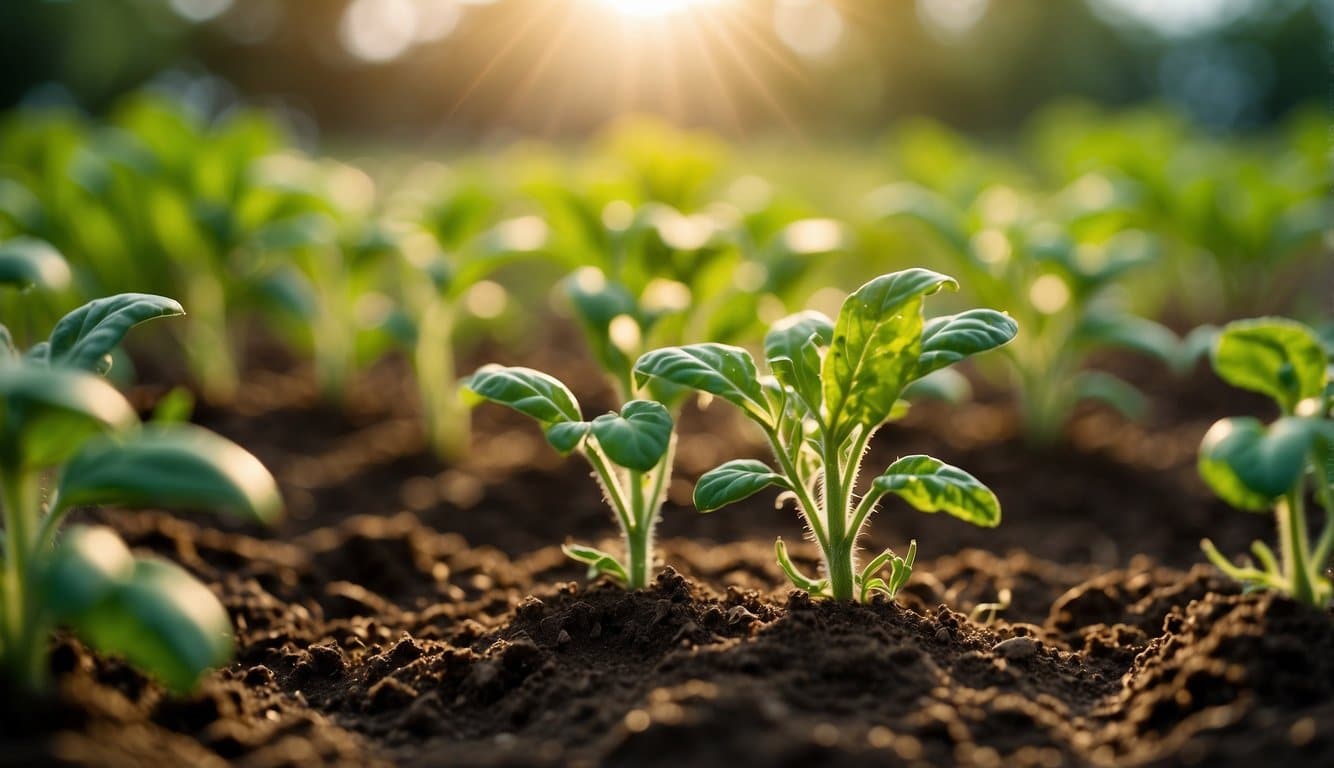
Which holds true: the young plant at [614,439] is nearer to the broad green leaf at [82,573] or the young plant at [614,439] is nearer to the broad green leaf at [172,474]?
the broad green leaf at [172,474]

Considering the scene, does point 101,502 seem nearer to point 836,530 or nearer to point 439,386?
point 836,530

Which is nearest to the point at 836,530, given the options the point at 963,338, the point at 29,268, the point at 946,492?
the point at 946,492

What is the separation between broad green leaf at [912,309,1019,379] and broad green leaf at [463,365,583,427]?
734 mm

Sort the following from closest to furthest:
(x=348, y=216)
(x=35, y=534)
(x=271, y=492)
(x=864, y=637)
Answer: (x=271, y=492) → (x=35, y=534) → (x=864, y=637) → (x=348, y=216)

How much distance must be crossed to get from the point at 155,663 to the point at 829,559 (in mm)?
1346

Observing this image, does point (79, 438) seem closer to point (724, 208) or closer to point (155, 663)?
point (155, 663)

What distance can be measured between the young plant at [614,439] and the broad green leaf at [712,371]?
87mm

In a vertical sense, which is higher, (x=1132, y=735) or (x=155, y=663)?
(x=155, y=663)

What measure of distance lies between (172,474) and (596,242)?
2712 mm

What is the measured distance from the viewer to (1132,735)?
1.89 meters

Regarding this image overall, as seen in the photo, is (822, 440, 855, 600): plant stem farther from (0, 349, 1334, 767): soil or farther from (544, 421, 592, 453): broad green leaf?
(544, 421, 592, 453): broad green leaf

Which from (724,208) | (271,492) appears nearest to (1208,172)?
(724,208)

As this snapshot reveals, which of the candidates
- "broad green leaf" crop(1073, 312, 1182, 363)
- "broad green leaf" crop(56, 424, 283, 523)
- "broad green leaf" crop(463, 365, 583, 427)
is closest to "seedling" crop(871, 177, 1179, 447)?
"broad green leaf" crop(1073, 312, 1182, 363)

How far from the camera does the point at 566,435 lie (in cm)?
200
